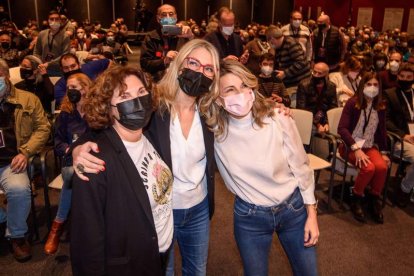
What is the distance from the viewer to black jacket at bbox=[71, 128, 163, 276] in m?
1.33

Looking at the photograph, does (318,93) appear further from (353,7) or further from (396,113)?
(353,7)

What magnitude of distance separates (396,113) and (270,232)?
10.2 feet

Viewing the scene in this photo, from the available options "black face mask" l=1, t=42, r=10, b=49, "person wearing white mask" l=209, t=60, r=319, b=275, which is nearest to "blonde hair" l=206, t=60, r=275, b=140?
"person wearing white mask" l=209, t=60, r=319, b=275

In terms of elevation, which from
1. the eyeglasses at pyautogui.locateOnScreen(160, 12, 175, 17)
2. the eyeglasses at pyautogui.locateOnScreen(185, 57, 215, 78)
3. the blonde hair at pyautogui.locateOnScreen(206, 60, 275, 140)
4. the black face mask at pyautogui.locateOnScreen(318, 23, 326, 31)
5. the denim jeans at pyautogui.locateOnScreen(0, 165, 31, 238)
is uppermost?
the eyeglasses at pyautogui.locateOnScreen(160, 12, 175, 17)

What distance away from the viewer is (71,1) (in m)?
20.8

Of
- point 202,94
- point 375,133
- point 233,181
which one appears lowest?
point 375,133

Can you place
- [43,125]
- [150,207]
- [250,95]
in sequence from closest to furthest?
1. [150,207]
2. [250,95]
3. [43,125]

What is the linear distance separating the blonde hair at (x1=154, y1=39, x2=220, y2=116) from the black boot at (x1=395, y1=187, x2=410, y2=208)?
3.03 metres

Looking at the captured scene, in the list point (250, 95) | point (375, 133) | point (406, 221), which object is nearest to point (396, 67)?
point (375, 133)

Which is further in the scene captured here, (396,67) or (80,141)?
(396,67)

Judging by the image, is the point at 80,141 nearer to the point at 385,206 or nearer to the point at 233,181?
the point at 233,181

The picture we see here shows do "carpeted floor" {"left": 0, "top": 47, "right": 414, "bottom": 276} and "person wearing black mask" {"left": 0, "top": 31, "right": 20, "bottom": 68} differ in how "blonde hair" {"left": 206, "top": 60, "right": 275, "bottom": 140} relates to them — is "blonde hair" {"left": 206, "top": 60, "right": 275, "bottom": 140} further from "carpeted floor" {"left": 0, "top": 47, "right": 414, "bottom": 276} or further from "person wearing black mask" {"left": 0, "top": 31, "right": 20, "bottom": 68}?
"person wearing black mask" {"left": 0, "top": 31, "right": 20, "bottom": 68}

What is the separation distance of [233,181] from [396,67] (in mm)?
4834

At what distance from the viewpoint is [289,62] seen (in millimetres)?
5590
